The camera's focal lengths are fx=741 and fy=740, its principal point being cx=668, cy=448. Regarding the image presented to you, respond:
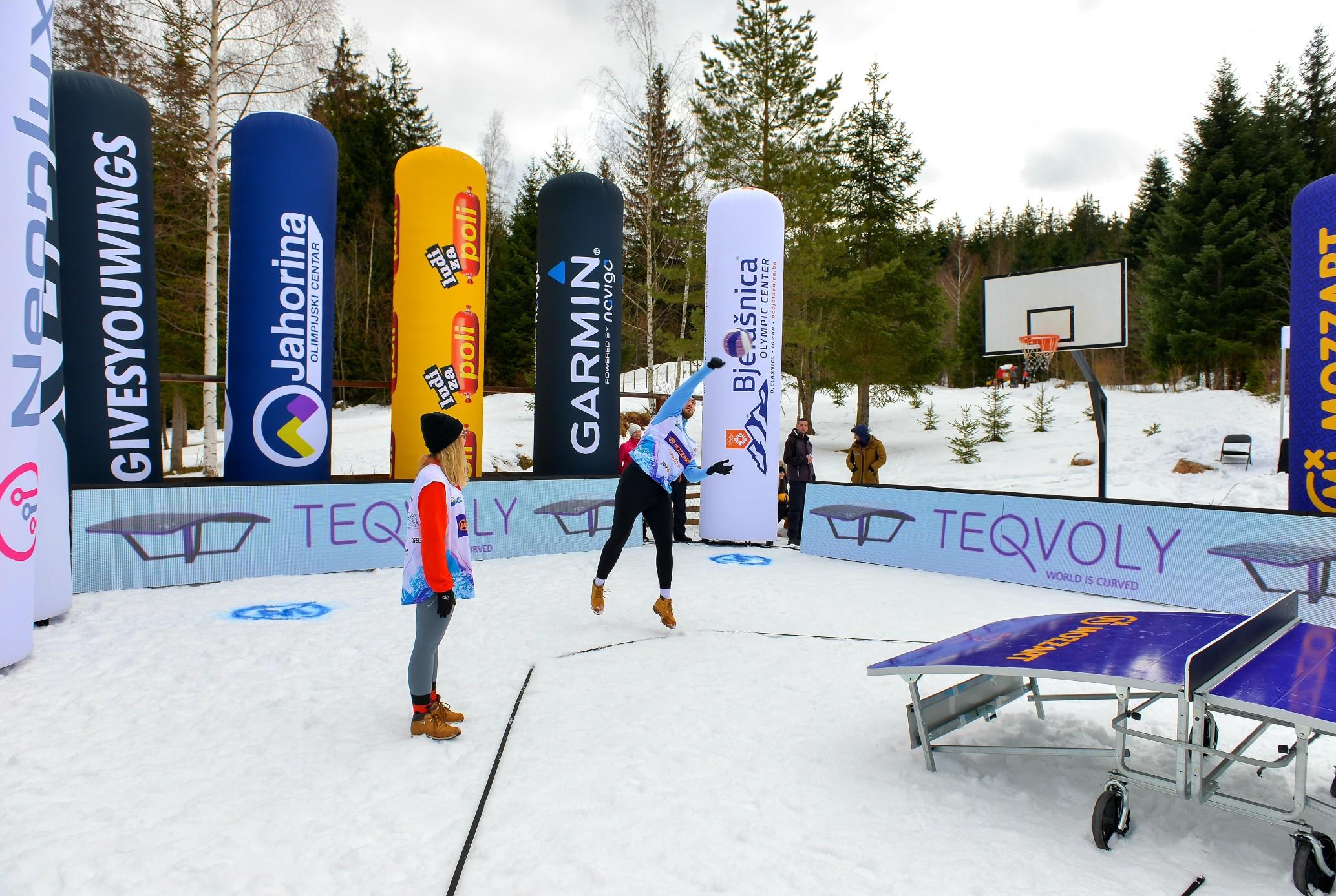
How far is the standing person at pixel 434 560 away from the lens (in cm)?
343

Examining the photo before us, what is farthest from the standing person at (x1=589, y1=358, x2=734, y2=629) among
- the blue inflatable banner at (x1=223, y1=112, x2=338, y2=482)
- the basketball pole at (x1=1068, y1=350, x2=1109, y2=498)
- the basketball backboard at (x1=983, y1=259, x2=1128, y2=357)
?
the basketball backboard at (x1=983, y1=259, x2=1128, y2=357)

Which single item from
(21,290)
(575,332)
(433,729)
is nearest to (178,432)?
(575,332)

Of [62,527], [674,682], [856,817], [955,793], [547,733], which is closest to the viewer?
[856,817]

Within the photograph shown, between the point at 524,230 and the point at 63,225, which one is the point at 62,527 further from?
the point at 524,230

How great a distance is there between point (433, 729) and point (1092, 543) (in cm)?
650

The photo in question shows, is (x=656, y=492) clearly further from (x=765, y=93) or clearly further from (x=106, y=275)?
(x=765, y=93)

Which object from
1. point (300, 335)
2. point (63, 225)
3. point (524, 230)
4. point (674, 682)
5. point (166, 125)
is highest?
point (524, 230)

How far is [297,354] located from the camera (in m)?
8.61

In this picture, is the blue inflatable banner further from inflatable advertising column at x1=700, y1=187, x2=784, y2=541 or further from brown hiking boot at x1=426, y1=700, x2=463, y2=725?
brown hiking boot at x1=426, y1=700, x2=463, y2=725

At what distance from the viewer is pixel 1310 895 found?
2312 millimetres

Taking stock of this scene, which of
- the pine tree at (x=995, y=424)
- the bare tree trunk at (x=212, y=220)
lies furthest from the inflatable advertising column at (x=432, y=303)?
the pine tree at (x=995, y=424)

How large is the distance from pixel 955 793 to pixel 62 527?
19.9 ft

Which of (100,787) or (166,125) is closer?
(100,787)

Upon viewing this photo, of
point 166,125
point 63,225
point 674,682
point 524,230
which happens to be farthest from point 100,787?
point 524,230
